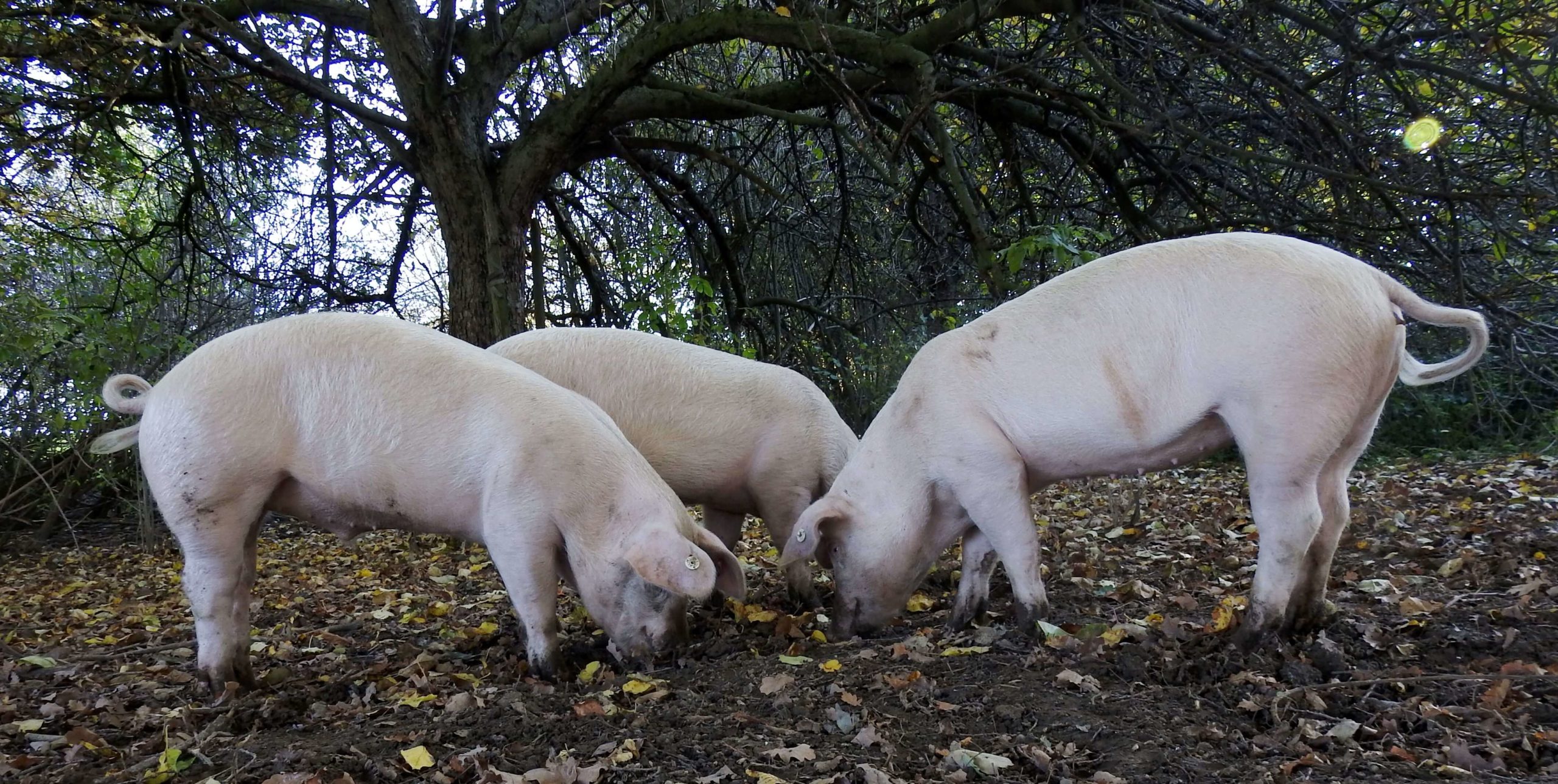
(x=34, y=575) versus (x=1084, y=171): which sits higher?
(x=1084, y=171)

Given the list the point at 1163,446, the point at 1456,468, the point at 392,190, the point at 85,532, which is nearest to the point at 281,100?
the point at 392,190

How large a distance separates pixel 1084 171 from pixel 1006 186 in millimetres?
1135

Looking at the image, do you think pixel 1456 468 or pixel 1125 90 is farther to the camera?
pixel 1456 468

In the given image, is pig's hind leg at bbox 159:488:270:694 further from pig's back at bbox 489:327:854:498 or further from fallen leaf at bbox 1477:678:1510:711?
fallen leaf at bbox 1477:678:1510:711

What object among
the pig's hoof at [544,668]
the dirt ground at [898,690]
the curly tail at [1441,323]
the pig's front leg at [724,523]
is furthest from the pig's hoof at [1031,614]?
the pig's front leg at [724,523]

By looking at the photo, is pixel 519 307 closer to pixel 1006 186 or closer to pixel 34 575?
pixel 1006 186

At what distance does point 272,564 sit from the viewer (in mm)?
7699

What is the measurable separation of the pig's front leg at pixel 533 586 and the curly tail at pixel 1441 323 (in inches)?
126

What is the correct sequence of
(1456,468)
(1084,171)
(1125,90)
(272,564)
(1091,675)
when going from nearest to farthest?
(1091,675), (1125,90), (1084,171), (272,564), (1456,468)

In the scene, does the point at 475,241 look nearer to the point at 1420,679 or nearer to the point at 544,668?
the point at 544,668

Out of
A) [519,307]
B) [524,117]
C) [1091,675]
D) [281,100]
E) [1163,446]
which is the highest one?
[281,100]

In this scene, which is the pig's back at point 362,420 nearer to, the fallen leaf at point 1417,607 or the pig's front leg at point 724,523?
the pig's front leg at point 724,523

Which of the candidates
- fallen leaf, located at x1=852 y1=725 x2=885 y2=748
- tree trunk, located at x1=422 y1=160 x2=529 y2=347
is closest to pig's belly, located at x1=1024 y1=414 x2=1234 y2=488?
fallen leaf, located at x1=852 y1=725 x2=885 y2=748

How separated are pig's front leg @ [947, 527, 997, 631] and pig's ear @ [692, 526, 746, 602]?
933mm
